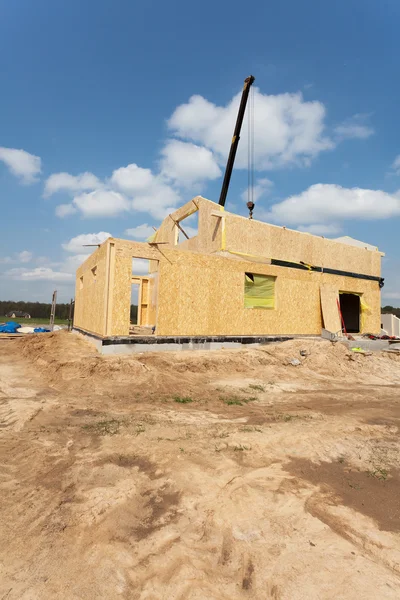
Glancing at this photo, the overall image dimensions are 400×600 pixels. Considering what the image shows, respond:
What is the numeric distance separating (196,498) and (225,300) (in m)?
10.4

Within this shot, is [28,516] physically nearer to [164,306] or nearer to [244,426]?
[244,426]

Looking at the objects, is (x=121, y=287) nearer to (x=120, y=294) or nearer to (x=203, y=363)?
(x=120, y=294)

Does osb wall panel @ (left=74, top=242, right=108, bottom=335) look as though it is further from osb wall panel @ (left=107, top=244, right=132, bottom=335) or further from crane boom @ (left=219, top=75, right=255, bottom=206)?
crane boom @ (left=219, top=75, right=255, bottom=206)

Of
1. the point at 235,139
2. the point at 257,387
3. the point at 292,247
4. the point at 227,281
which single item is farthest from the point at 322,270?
the point at 235,139

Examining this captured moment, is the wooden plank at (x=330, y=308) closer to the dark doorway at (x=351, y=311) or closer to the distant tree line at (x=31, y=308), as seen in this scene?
the dark doorway at (x=351, y=311)

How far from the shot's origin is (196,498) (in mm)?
3361

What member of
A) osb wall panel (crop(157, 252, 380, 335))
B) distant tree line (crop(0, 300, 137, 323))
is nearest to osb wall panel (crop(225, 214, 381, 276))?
osb wall panel (crop(157, 252, 380, 335))

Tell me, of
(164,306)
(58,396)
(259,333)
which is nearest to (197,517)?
(58,396)

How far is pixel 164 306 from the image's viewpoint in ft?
39.5

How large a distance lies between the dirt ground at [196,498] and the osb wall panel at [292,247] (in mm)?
8961

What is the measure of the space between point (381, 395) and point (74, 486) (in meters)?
8.51

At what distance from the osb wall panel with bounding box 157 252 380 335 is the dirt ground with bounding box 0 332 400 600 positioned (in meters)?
4.98

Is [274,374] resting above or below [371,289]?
below

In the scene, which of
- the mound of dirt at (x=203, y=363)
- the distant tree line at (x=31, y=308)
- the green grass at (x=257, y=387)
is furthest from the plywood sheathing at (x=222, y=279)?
the distant tree line at (x=31, y=308)
